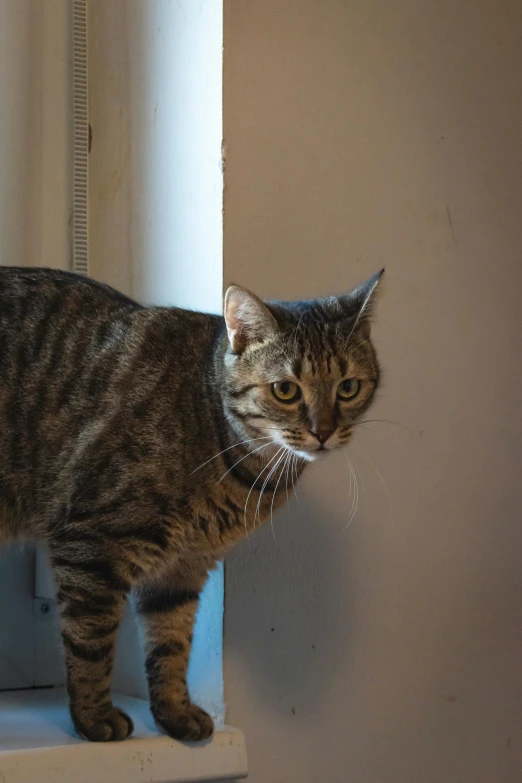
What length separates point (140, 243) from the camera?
158 cm

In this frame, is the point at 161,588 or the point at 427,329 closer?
the point at 161,588

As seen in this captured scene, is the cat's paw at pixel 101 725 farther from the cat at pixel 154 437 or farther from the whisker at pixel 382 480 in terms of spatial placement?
the whisker at pixel 382 480

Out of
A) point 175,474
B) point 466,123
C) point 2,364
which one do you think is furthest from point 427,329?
point 2,364

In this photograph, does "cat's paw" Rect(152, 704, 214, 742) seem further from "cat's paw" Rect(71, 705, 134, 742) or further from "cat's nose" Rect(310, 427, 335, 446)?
"cat's nose" Rect(310, 427, 335, 446)

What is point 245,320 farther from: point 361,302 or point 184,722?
point 184,722

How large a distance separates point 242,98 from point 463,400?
0.64m

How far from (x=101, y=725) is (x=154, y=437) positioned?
0.38 m

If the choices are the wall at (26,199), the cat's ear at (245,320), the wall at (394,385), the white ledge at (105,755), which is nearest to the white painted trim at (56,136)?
the wall at (26,199)

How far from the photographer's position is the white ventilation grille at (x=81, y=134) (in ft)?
5.41

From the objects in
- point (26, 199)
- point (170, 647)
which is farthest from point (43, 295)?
point (170, 647)

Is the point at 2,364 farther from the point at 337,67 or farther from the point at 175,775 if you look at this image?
the point at 337,67

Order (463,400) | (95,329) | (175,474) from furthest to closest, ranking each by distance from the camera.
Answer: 1. (463,400)
2. (95,329)
3. (175,474)

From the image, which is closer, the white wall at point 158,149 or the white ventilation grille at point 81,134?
the white wall at point 158,149

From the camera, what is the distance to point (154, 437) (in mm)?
1212
